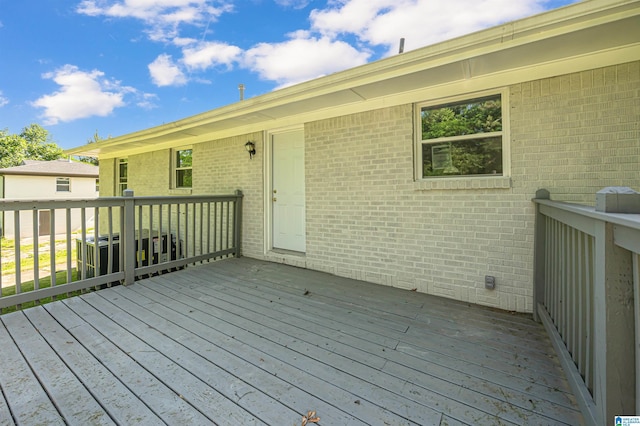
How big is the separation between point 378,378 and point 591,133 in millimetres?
2805

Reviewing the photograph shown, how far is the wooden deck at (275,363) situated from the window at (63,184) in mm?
17445

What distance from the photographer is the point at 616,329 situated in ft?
3.38

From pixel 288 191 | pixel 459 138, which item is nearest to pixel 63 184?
pixel 288 191

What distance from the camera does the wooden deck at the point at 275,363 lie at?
4.72 ft

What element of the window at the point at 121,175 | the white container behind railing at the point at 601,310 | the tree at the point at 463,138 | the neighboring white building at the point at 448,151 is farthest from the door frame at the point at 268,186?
the window at the point at 121,175

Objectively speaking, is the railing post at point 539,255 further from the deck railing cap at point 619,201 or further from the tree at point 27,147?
the tree at point 27,147

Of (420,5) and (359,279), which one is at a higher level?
(420,5)

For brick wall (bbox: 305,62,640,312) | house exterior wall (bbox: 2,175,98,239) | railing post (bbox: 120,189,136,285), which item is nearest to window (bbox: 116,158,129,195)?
railing post (bbox: 120,189,136,285)

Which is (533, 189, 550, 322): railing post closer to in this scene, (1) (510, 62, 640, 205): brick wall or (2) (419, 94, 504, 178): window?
(1) (510, 62, 640, 205): brick wall

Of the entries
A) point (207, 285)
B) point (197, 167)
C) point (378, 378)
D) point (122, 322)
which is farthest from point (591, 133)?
point (197, 167)

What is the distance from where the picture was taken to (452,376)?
5.70ft

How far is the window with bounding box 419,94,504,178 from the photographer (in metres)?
2.91

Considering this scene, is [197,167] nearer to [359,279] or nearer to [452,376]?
[359,279]

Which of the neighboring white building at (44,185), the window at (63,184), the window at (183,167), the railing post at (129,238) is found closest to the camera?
the railing post at (129,238)
